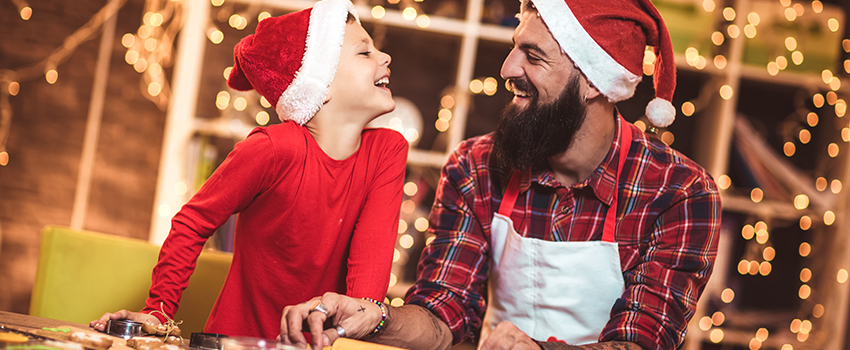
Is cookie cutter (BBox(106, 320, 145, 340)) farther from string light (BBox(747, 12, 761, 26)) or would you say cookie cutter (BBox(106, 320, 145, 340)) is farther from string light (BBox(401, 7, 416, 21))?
string light (BBox(747, 12, 761, 26))

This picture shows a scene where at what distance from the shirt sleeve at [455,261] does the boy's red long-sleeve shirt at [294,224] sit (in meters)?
0.19

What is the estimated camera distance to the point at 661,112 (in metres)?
1.28

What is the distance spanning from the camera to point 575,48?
124cm

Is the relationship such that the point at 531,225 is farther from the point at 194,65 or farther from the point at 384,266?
the point at 194,65

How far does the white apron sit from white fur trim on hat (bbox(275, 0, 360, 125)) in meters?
0.52

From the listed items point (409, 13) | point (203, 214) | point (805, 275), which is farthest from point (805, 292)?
point (203, 214)

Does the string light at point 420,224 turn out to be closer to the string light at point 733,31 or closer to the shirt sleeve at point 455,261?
the shirt sleeve at point 455,261

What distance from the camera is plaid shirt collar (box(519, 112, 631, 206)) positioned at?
1.28 metres

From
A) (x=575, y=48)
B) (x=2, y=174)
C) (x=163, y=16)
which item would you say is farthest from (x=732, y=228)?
(x=2, y=174)

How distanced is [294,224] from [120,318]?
0.33 m

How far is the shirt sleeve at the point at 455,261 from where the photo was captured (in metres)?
1.24

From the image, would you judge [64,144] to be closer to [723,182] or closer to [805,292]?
[723,182]

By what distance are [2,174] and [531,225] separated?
7.41 ft

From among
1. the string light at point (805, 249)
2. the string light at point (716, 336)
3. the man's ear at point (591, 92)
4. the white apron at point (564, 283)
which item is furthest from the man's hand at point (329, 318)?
the string light at point (805, 249)
